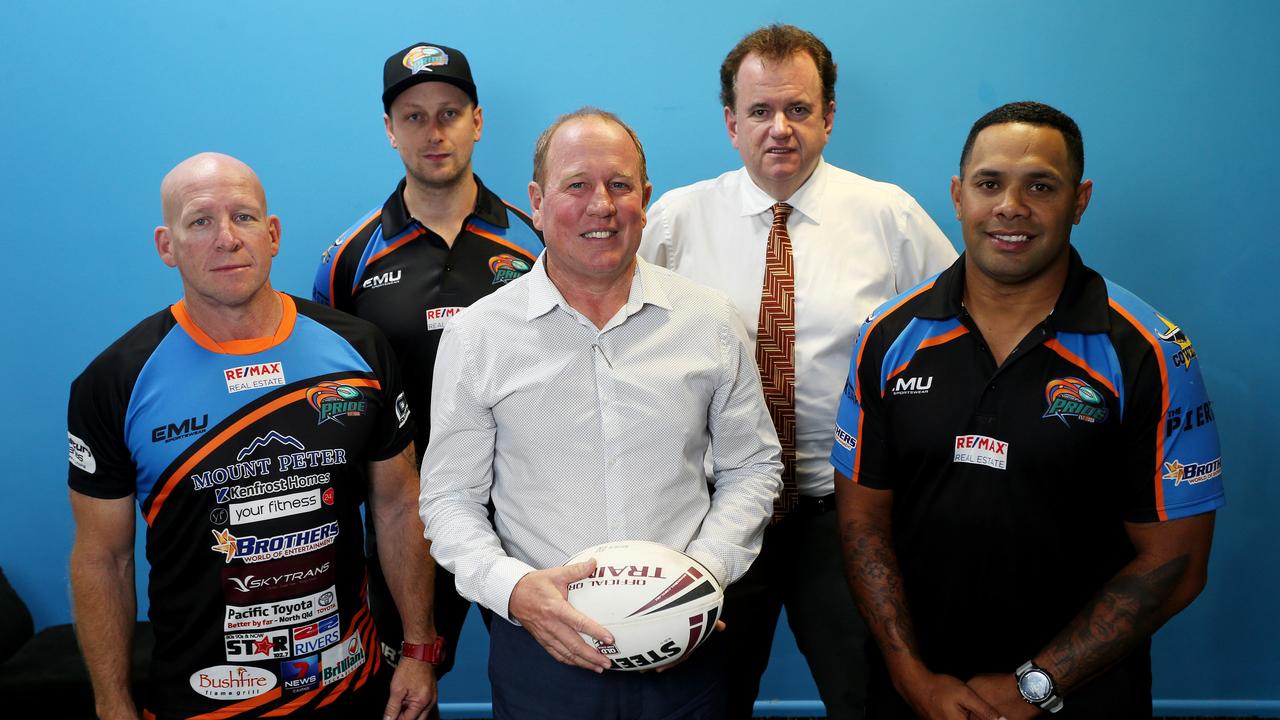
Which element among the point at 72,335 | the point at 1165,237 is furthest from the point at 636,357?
the point at 72,335

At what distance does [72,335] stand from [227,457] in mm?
1725

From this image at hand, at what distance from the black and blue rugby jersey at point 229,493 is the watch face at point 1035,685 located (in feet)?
4.59

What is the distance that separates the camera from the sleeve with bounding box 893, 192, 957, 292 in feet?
7.98

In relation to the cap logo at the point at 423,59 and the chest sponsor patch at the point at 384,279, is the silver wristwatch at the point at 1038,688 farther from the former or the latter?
the cap logo at the point at 423,59

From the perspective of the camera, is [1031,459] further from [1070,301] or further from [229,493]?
[229,493]

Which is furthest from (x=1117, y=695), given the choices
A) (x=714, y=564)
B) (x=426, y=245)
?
(x=426, y=245)

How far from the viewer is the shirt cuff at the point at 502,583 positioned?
174 cm

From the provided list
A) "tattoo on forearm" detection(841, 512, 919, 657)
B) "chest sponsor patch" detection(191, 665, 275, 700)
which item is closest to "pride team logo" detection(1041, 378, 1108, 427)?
"tattoo on forearm" detection(841, 512, 919, 657)

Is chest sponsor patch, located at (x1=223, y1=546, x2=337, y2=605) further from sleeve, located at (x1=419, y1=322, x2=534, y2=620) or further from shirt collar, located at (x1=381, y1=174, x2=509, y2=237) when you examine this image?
shirt collar, located at (x1=381, y1=174, x2=509, y2=237)

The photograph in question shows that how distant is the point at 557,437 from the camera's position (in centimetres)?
185

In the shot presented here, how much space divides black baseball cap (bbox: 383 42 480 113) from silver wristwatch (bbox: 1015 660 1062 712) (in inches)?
77.4

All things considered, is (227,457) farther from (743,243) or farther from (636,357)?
(743,243)

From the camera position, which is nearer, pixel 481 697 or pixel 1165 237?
pixel 1165 237

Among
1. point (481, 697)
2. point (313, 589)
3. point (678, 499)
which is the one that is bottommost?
point (481, 697)
